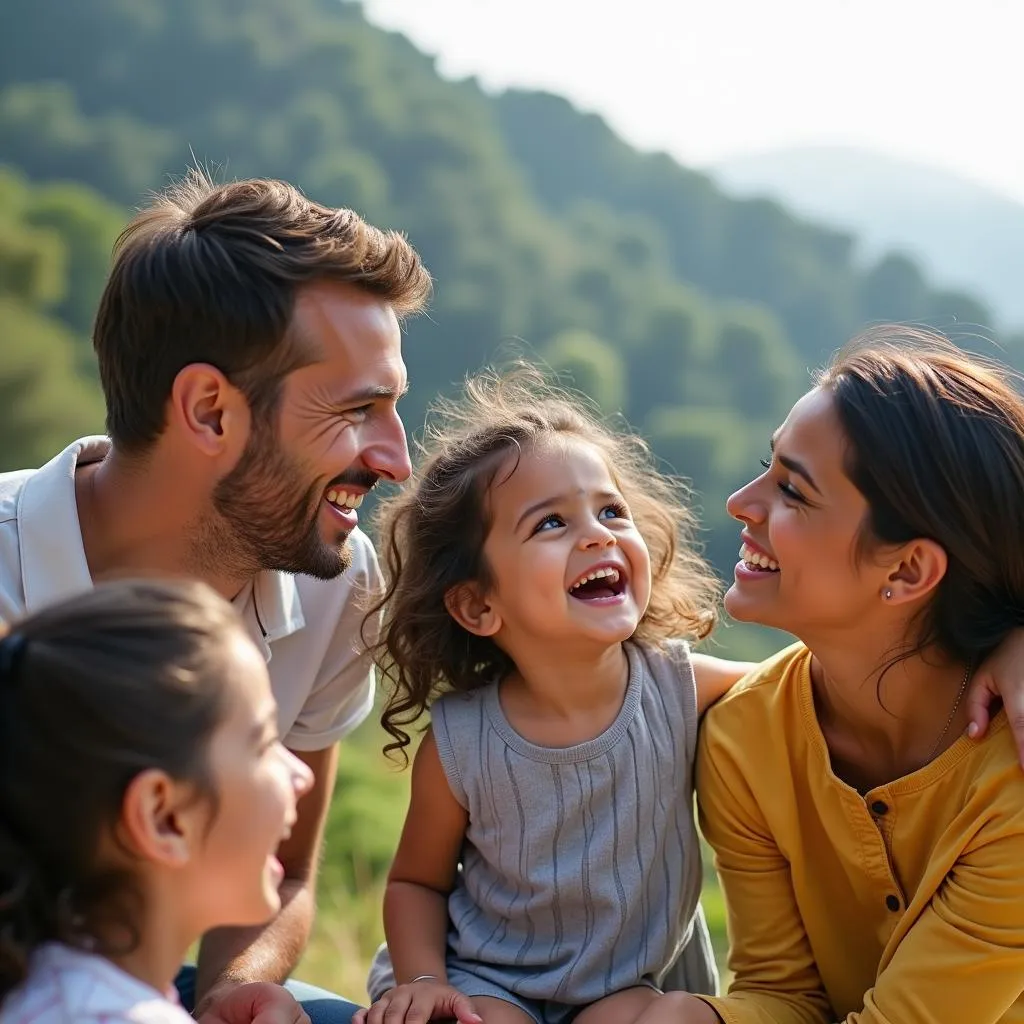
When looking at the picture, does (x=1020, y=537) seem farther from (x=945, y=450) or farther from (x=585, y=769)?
(x=585, y=769)

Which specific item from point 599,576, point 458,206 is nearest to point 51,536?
point 599,576

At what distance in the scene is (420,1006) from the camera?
2301 mm

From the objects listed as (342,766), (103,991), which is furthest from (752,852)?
(342,766)

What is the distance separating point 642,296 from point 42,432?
7.39 meters

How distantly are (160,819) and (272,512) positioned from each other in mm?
1049

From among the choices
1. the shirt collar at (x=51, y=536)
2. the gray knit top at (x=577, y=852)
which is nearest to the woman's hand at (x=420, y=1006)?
the gray knit top at (x=577, y=852)

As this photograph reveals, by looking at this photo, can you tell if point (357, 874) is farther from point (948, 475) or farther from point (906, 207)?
point (906, 207)

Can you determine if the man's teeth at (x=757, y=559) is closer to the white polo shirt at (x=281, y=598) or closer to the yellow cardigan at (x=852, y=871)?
the yellow cardigan at (x=852, y=871)

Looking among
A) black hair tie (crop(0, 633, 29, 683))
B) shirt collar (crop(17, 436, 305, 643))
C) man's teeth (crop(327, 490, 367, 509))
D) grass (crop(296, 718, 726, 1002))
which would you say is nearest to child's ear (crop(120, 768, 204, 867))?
black hair tie (crop(0, 633, 29, 683))

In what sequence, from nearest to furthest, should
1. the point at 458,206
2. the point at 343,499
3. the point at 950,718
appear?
1. the point at 950,718
2. the point at 343,499
3. the point at 458,206

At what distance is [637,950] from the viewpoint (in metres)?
2.51

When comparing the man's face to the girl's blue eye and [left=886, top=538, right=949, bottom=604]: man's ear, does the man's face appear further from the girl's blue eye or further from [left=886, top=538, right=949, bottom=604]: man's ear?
[left=886, top=538, right=949, bottom=604]: man's ear

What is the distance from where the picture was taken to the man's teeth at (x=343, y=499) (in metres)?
2.72

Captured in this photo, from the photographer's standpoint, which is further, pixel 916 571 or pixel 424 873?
pixel 424 873
